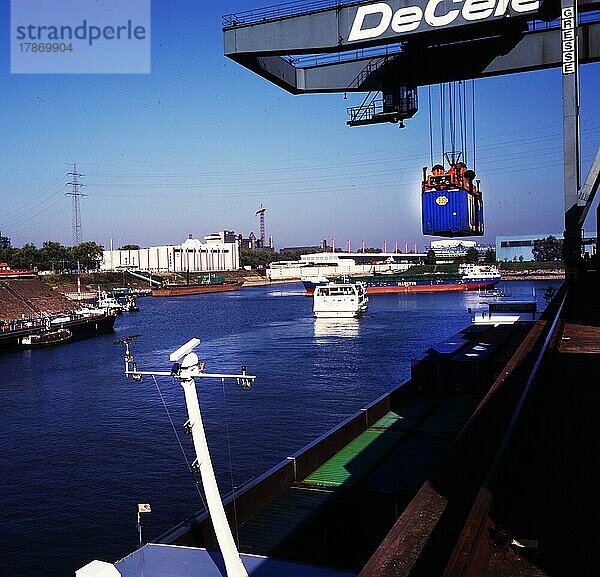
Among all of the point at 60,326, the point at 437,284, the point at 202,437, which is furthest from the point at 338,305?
the point at 202,437

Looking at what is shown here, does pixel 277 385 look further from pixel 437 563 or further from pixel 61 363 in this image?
pixel 437 563

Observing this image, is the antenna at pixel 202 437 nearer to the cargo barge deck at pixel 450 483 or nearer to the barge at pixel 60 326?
the cargo barge deck at pixel 450 483

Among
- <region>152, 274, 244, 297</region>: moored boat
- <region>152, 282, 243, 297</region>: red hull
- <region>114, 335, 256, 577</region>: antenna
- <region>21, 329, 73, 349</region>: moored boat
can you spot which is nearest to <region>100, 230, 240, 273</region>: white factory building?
<region>152, 274, 244, 297</region>: moored boat

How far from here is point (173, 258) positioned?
13312 centimetres

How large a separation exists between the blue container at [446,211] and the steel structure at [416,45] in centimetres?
213

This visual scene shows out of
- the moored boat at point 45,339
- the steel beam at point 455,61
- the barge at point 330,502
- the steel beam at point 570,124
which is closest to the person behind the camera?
the barge at point 330,502

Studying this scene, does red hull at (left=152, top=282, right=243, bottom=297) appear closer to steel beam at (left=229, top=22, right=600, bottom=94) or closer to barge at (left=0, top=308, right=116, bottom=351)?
barge at (left=0, top=308, right=116, bottom=351)

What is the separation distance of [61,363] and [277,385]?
14.1m

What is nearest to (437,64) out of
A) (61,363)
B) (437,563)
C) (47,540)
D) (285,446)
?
(285,446)

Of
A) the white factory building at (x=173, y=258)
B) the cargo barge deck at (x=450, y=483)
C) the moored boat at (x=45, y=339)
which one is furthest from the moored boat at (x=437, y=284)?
the cargo barge deck at (x=450, y=483)

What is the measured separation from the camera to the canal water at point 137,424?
10828 mm

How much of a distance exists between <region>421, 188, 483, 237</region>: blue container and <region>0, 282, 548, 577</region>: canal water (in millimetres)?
5854

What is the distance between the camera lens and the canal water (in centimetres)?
1083

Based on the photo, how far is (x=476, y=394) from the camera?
15477 millimetres
